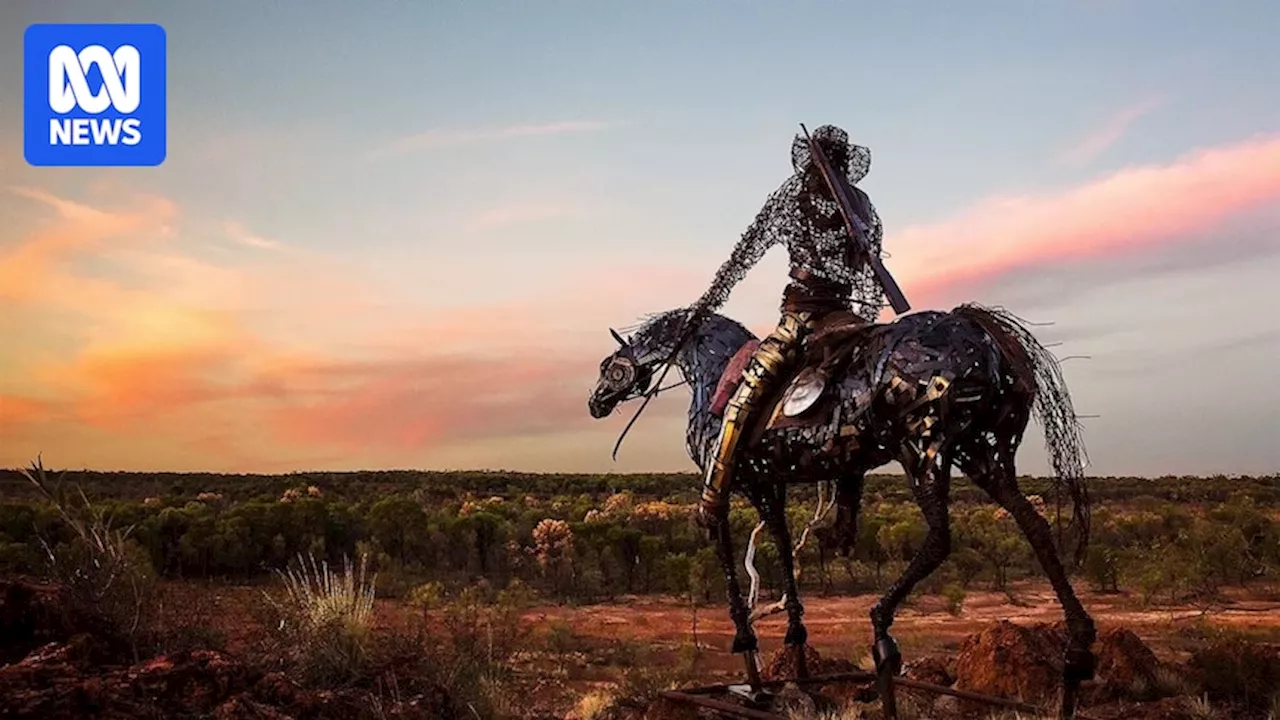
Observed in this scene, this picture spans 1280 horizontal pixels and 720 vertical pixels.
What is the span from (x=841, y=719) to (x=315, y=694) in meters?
3.98

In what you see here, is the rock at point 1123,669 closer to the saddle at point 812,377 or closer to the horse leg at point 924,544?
the horse leg at point 924,544

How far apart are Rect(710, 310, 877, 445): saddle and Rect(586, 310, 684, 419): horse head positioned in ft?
5.73

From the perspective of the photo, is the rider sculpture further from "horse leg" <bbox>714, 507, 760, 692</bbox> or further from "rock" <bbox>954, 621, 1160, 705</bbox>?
"rock" <bbox>954, 621, 1160, 705</bbox>

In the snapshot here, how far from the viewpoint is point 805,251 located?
311 inches

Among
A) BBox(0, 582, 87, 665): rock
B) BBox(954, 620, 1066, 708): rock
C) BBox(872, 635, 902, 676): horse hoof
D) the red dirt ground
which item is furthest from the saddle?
BBox(0, 582, 87, 665): rock

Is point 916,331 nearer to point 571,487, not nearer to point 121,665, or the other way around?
point 121,665

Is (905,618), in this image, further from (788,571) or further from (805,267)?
(805,267)

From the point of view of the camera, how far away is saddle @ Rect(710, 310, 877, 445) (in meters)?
7.21

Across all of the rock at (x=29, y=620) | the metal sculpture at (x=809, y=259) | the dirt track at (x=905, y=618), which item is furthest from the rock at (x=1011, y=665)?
the rock at (x=29, y=620)

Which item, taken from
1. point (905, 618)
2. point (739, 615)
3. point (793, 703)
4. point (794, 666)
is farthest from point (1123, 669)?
point (905, 618)

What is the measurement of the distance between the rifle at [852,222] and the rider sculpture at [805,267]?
1.9 inches

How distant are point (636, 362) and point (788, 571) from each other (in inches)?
91.5

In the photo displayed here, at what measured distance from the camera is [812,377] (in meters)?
7.28

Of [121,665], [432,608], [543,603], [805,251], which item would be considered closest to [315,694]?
[121,665]
